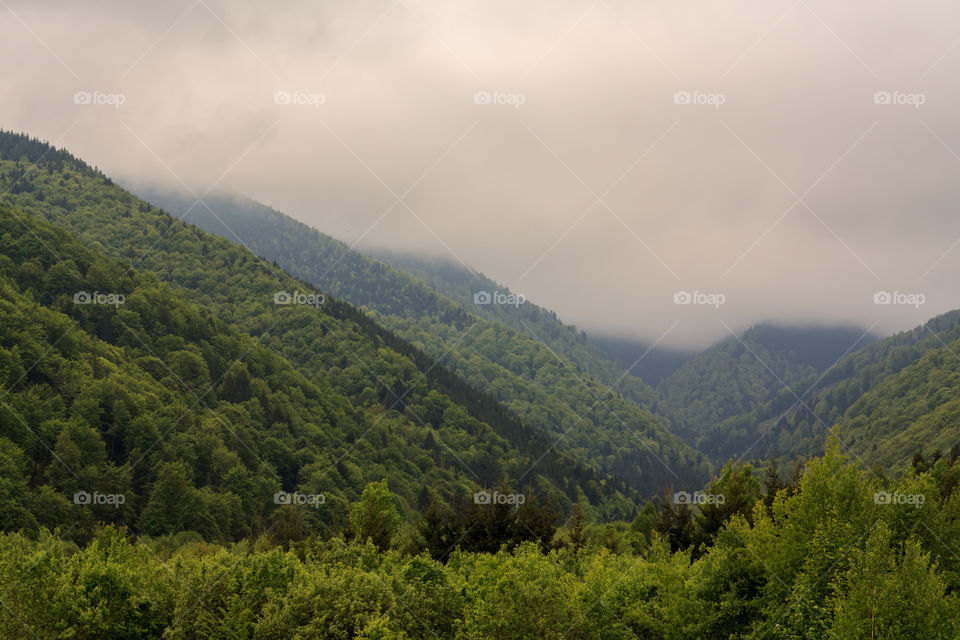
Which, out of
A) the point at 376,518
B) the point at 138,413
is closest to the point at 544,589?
the point at 376,518

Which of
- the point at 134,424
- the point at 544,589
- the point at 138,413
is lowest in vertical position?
the point at 544,589

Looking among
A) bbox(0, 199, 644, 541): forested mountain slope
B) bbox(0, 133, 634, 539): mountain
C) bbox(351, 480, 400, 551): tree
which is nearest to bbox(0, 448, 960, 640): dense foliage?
bbox(351, 480, 400, 551): tree

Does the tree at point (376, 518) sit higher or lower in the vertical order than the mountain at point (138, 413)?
lower

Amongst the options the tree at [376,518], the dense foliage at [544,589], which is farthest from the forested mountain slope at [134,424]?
the dense foliage at [544,589]

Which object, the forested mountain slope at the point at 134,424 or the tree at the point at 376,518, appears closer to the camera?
the tree at the point at 376,518

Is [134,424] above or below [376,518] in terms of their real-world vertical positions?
above

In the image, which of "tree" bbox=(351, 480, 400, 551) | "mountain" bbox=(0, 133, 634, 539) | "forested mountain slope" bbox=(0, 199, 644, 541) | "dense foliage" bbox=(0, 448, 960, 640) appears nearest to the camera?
"dense foliage" bbox=(0, 448, 960, 640)

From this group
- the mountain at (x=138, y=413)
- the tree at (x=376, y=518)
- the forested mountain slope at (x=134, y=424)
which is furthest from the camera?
the mountain at (x=138, y=413)

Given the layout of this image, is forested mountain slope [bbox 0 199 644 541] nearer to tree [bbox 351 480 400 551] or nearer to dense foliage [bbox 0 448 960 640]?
tree [bbox 351 480 400 551]

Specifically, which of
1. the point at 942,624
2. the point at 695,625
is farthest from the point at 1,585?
the point at 942,624

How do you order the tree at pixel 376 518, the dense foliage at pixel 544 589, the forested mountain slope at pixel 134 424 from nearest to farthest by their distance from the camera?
1. the dense foliage at pixel 544 589
2. the tree at pixel 376 518
3. the forested mountain slope at pixel 134 424

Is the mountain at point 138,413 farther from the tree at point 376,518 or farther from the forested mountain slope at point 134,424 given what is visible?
the tree at point 376,518

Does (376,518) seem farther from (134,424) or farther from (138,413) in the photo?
(138,413)

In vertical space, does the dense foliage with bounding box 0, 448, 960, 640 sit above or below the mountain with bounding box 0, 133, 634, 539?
below
